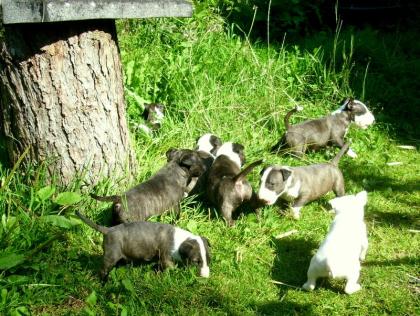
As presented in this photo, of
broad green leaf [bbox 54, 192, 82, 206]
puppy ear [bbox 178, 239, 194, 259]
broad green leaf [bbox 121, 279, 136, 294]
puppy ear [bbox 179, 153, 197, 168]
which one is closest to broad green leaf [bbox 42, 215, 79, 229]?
broad green leaf [bbox 54, 192, 82, 206]

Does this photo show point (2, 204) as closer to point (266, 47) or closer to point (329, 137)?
point (329, 137)

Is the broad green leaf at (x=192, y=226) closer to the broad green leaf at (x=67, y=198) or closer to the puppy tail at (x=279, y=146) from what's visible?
the broad green leaf at (x=67, y=198)

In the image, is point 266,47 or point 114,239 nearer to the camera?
point 114,239

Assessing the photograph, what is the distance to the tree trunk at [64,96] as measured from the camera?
16.9ft

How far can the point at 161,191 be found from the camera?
5.71 metres

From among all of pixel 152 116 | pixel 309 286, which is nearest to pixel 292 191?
pixel 309 286

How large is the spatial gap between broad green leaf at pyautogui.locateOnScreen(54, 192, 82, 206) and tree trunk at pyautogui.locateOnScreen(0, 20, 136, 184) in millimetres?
317

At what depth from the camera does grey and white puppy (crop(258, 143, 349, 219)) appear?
5781 mm

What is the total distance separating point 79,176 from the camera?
562 centimetres

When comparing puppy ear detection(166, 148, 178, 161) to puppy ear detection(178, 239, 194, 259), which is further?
puppy ear detection(166, 148, 178, 161)

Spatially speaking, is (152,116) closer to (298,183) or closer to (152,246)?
(298,183)

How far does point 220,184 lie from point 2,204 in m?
1.88

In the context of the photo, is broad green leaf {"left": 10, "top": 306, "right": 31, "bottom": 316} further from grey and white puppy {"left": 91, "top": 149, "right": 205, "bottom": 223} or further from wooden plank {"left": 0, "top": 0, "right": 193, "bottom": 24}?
wooden plank {"left": 0, "top": 0, "right": 193, "bottom": 24}

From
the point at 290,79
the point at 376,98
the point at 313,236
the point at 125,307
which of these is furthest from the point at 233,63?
the point at 125,307
